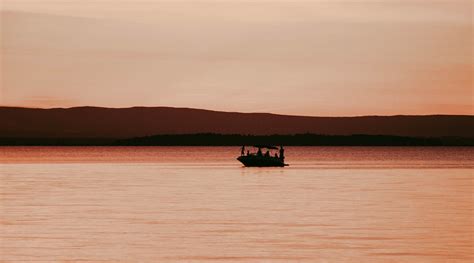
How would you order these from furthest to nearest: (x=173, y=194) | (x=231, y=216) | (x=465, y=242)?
1. (x=173, y=194)
2. (x=231, y=216)
3. (x=465, y=242)

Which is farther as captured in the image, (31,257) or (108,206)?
(108,206)

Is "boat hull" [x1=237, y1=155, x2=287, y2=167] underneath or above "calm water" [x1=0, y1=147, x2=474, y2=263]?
above

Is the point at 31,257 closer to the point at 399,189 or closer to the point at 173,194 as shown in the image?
the point at 173,194

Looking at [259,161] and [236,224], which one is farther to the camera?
[259,161]

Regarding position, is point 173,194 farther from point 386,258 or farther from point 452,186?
point 386,258

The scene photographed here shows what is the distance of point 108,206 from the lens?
44.4 m

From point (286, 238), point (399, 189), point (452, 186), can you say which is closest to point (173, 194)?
point (399, 189)

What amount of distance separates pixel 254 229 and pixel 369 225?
449cm

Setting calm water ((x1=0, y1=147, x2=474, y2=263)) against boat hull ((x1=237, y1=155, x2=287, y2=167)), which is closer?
calm water ((x1=0, y1=147, x2=474, y2=263))

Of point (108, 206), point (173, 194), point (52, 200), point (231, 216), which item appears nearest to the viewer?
point (231, 216)

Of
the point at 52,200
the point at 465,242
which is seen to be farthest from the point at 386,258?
the point at 52,200

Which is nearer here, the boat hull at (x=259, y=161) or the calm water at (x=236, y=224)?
the calm water at (x=236, y=224)

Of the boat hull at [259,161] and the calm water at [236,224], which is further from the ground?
the boat hull at [259,161]

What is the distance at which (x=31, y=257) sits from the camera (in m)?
27.9
